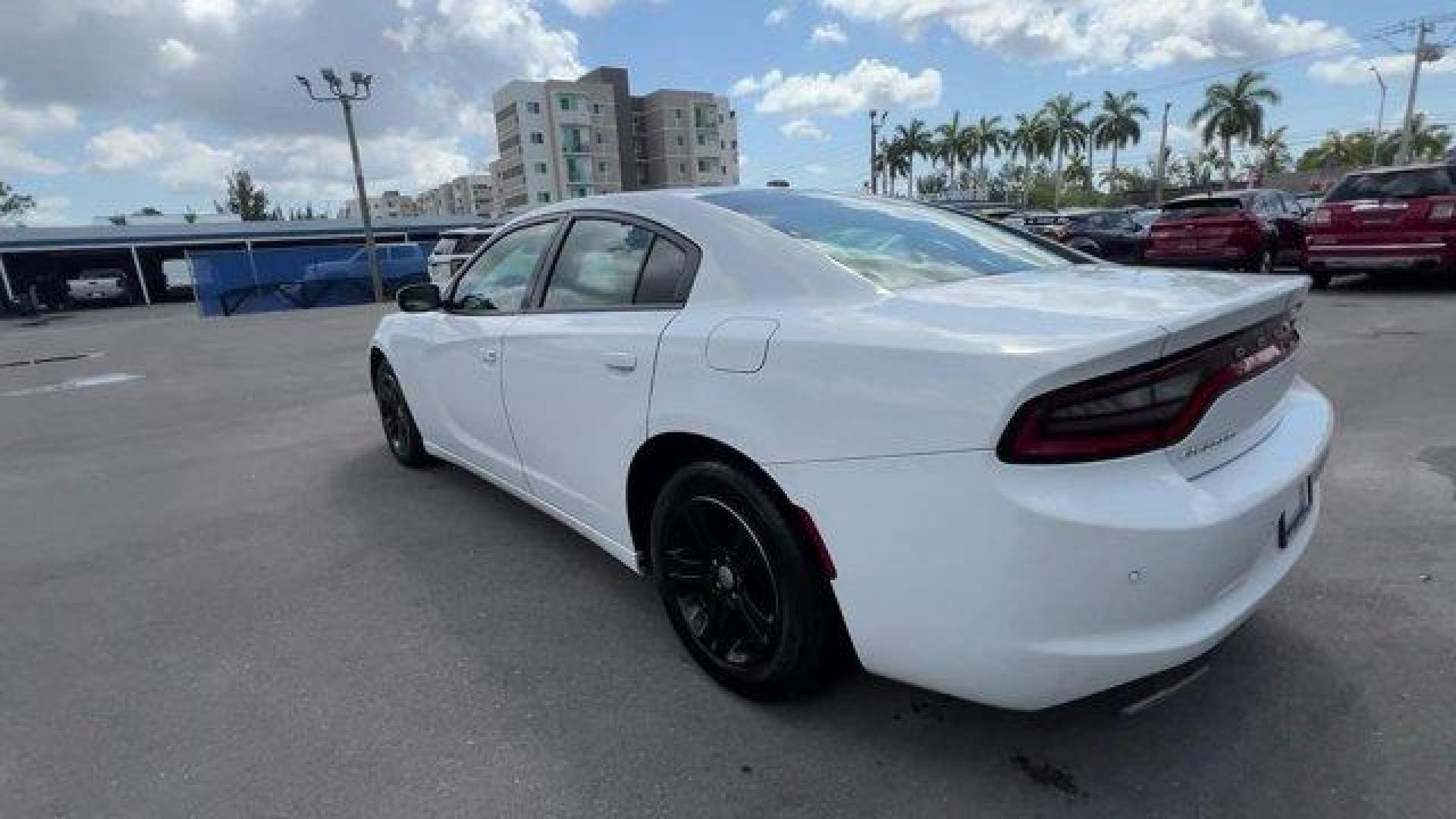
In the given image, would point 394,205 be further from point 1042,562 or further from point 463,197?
point 1042,562

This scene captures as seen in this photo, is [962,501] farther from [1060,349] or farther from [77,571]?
[77,571]

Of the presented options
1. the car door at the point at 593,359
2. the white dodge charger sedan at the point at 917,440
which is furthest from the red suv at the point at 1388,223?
the car door at the point at 593,359

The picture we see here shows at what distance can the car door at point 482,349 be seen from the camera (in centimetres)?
343

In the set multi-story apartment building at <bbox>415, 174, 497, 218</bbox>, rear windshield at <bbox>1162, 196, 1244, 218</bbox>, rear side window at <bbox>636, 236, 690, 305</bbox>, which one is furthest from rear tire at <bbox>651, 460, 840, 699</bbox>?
multi-story apartment building at <bbox>415, 174, 497, 218</bbox>

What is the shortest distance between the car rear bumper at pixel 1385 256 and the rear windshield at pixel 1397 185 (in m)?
0.60

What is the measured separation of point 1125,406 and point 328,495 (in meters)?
4.32

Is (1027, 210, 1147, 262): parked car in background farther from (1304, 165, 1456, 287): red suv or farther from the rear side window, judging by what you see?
the rear side window

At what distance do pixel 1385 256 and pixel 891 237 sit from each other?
410 inches

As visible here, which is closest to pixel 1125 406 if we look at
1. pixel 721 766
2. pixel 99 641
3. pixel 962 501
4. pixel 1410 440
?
pixel 962 501

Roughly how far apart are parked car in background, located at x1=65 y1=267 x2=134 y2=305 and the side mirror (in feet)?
132

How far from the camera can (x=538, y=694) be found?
2.56 metres

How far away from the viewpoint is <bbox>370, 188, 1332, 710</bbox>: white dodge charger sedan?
1.71 m

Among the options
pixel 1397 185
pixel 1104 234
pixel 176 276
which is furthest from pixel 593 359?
pixel 176 276

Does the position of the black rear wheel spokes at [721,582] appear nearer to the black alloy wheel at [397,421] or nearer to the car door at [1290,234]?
the black alloy wheel at [397,421]
